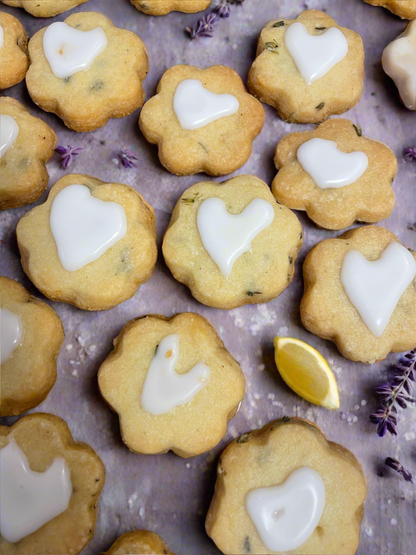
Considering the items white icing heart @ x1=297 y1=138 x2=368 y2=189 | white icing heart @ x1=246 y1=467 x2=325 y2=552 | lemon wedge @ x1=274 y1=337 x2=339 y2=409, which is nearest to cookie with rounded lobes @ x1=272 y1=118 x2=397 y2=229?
white icing heart @ x1=297 y1=138 x2=368 y2=189

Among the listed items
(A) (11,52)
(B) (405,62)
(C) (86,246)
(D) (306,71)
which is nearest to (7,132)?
(A) (11,52)

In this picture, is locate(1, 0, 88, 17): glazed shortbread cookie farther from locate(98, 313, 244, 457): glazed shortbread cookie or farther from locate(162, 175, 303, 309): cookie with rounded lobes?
locate(98, 313, 244, 457): glazed shortbread cookie

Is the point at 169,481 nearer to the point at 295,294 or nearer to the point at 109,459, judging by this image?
the point at 109,459

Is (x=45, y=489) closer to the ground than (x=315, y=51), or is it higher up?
closer to the ground

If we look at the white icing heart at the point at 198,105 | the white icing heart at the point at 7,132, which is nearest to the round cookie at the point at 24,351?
the white icing heart at the point at 7,132

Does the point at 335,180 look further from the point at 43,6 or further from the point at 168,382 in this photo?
the point at 43,6

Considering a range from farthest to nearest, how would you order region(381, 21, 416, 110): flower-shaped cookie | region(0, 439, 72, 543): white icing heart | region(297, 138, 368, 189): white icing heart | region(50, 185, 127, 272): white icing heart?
1. region(381, 21, 416, 110): flower-shaped cookie
2. region(297, 138, 368, 189): white icing heart
3. region(50, 185, 127, 272): white icing heart
4. region(0, 439, 72, 543): white icing heart

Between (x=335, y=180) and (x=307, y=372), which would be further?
(x=335, y=180)
